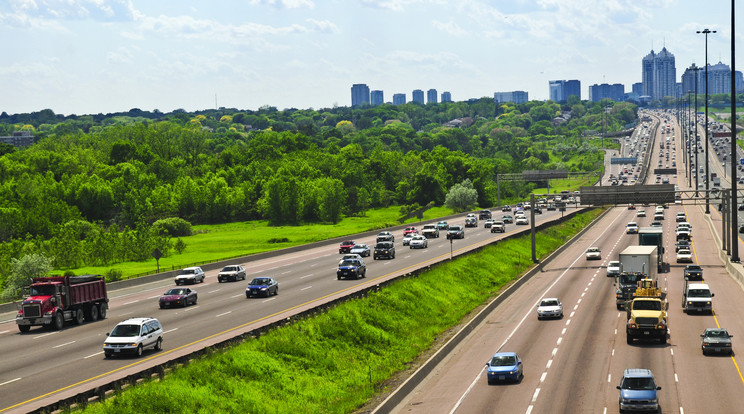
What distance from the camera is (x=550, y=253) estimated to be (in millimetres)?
96312

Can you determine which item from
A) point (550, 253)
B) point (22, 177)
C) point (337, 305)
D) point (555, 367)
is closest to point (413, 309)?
point (337, 305)

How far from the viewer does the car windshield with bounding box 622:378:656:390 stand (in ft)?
95.7

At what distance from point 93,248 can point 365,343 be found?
6489cm

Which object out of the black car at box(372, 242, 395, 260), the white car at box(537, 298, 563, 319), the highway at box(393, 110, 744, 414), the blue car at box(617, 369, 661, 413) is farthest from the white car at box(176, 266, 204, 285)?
the blue car at box(617, 369, 661, 413)

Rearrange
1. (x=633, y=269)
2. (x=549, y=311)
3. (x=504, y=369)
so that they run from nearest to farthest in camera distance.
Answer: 1. (x=504, y=369)
2. (x=549, y=311)
3. (x=633, y=269)

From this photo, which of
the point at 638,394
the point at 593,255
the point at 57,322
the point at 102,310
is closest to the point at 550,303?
the point at 638,394

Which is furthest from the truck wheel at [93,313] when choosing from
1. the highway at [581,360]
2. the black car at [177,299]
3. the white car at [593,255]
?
the white car at [593,255]

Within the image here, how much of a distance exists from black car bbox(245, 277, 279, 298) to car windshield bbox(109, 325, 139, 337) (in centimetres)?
2122

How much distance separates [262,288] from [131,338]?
21791 millimetres

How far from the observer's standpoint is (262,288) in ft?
190

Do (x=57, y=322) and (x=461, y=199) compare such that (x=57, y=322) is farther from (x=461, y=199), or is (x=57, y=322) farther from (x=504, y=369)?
(x=461, y=199)

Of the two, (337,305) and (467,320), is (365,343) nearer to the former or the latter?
(337,305)

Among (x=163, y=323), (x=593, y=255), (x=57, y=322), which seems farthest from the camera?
(x=593, y=255)

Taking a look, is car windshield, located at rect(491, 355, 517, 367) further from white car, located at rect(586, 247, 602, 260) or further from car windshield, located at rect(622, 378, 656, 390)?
white car, located at rect(586, 247, 602, 260)
